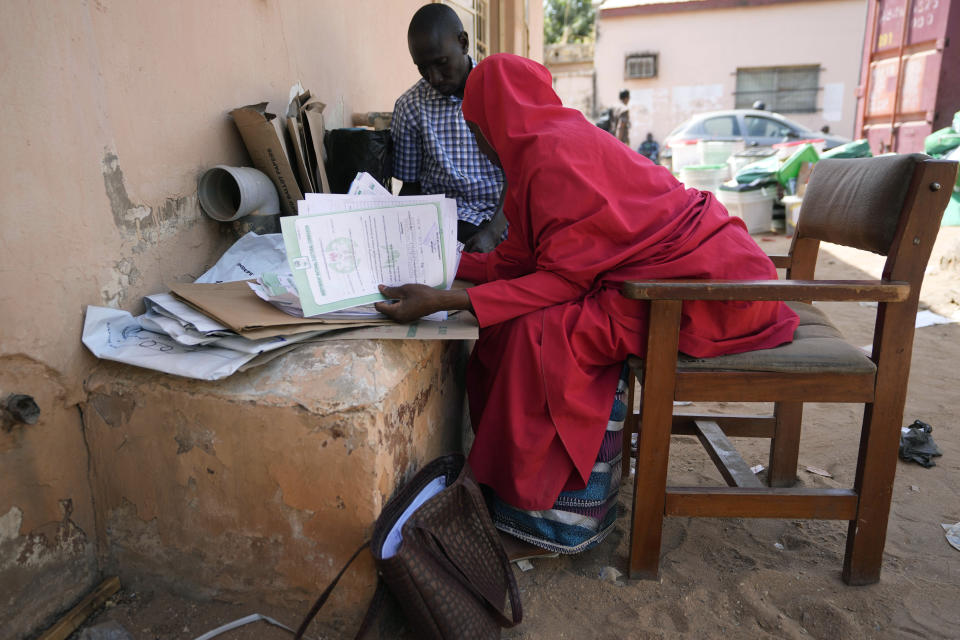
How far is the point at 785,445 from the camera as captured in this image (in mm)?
2162

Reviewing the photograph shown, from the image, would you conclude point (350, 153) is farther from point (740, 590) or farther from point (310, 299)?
point (740, 590)

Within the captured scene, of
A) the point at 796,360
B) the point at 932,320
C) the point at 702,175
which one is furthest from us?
the point at 702,175

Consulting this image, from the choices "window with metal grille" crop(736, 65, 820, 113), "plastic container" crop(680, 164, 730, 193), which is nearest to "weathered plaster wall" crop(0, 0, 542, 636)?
"plastic container" crop(680, 164, 730, 193)

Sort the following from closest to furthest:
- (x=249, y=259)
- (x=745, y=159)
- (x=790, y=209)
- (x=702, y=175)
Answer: (x=249, y=259)
(x=790, y=209)
(x=702, y=175)
(x=745, y=159)

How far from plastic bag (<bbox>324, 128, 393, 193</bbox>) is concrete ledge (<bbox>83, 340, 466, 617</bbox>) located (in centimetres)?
129

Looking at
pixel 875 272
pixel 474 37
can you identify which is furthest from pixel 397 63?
pixel 875 272

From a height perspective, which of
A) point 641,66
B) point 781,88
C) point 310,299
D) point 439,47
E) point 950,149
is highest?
point 641,66

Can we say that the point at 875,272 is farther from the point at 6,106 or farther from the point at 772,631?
the point at 6,106

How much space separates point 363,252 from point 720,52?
1602 cm

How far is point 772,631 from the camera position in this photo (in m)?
1.52

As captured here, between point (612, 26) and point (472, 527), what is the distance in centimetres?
1636

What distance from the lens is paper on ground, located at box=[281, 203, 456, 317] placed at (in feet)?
4.72

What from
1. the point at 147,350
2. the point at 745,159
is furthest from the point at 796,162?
the point at 147,350

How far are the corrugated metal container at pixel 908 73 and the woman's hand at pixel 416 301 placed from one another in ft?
27.9
